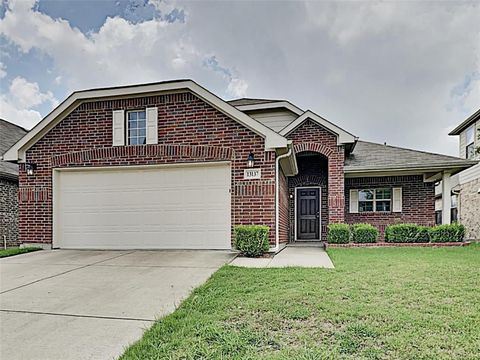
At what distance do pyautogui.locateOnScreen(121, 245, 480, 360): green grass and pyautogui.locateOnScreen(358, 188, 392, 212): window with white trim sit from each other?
8.50 meters

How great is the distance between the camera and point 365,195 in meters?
13.9

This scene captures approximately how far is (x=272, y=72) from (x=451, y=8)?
682 cm

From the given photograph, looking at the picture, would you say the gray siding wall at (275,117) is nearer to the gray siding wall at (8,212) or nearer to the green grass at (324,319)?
the gray siding wall at (8,212)

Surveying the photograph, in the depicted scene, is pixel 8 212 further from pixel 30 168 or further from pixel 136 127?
pixel 136 127

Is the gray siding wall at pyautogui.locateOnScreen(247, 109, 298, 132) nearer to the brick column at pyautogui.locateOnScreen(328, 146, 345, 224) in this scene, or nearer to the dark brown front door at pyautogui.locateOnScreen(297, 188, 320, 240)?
the dark brown front door at pyautogui.locateOnScreen(297, 188, 320, 240)

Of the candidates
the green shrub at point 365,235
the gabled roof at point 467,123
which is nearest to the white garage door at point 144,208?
the green shrub at point 365,235

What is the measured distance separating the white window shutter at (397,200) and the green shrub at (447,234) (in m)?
2.71

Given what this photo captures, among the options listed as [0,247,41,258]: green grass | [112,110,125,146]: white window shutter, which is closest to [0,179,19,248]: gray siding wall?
[0,247,41,258]: green grass

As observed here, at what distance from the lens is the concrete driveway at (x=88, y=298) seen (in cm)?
311

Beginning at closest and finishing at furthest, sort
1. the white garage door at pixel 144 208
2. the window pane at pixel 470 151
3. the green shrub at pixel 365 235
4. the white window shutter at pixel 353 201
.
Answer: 1. the white garage door at pixel 144 208
2. the green shrub at pixel 365 235
3. the white window shutter at pixel 353 201
4. the window pane at pixel 470 151

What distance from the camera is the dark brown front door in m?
13.8

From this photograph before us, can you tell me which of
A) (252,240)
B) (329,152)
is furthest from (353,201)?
(252,240)

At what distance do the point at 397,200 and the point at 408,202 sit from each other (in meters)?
0.43

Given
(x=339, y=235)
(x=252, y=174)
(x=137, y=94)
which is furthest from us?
(x=339, y=235)
